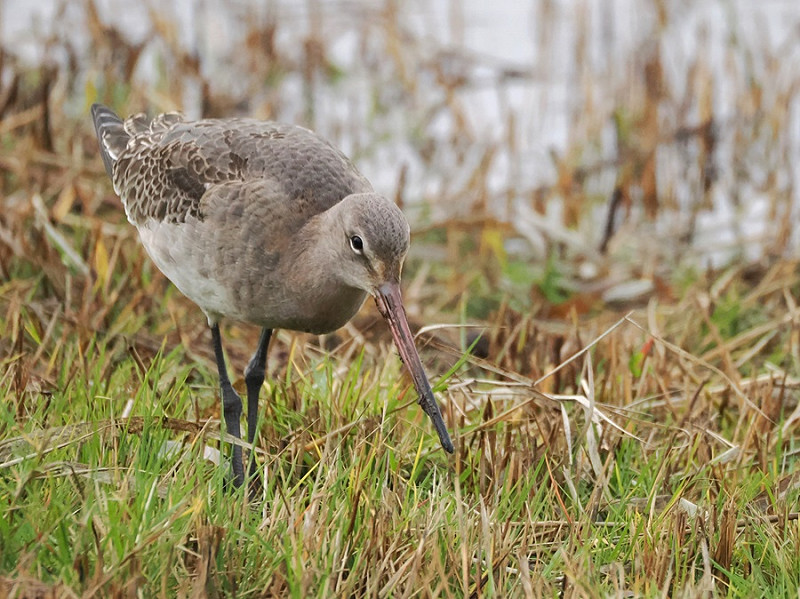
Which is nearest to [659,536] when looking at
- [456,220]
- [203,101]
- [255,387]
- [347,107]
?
[255,387]

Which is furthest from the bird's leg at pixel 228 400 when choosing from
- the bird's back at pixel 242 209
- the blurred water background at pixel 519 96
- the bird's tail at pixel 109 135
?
the blurred water background at pixel 519 96

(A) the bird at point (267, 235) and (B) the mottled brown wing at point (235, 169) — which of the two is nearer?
(A) the bird at point (267, 235)

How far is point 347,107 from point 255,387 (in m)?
4.86

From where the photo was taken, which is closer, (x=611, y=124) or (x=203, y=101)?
(x=203, y=101)

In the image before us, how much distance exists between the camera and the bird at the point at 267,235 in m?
3.74

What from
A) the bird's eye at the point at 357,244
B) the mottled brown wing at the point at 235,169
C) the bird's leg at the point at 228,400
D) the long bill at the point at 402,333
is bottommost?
the bird's leg at the point at 228,400

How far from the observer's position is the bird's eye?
3.73 meters

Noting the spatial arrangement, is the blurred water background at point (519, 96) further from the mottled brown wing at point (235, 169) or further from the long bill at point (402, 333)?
the long bill at point (402, 333)

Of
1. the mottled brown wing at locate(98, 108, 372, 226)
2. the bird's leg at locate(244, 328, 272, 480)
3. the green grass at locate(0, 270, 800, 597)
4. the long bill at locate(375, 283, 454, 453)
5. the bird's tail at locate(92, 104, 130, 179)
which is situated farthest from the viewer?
the bird's tail at locate(92, 104, 130, 179)

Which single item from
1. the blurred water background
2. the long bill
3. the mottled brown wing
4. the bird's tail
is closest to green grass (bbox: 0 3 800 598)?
the long bill

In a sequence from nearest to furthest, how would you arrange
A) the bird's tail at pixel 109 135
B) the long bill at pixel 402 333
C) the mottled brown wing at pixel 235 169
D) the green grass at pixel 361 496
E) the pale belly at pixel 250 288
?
the green grass at pixel 361 496, the long bill at pixel 402 333, the pale belly at pixel 250 288, the mottled brown wing at pixel 235 169, the bird's tail at pixel 109 135

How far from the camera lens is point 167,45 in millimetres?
8648

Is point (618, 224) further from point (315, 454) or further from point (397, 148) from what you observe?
point (315, 454)

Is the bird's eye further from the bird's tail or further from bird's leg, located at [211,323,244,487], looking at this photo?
the bird's tail
